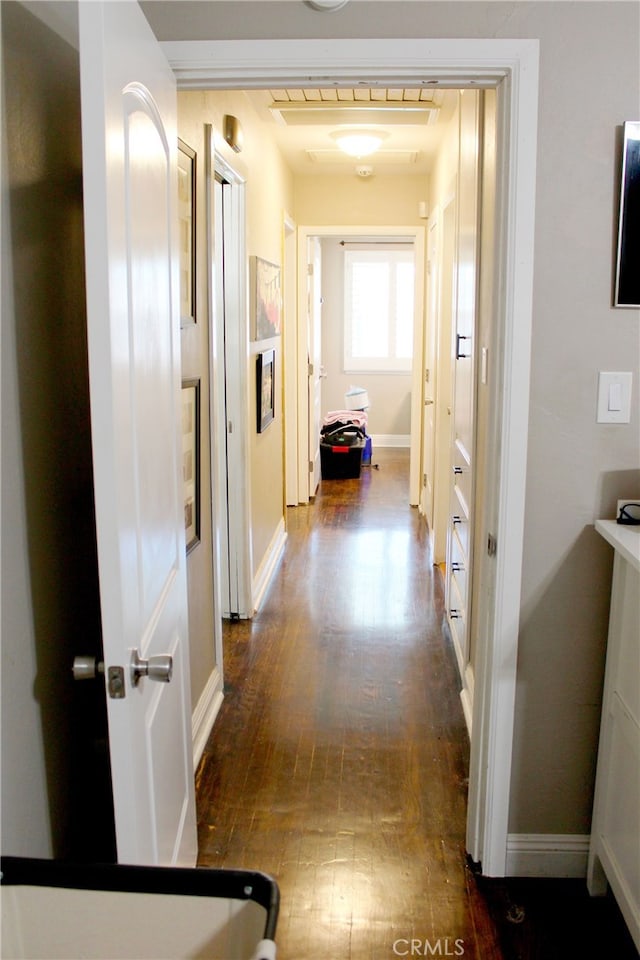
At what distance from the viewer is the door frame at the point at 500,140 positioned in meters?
1.79

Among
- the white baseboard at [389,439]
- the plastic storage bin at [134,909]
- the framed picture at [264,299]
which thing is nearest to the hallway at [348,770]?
the plastic storage bin at [134,909]

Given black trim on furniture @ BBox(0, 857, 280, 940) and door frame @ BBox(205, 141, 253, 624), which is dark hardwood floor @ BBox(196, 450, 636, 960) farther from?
black trim on furniture @ BBox(0, 857, 280, 940)

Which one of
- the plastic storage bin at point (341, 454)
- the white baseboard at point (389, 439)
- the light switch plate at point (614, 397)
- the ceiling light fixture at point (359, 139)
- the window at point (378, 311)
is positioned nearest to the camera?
the light switch plate at point (614, 397)

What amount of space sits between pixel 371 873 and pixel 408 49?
2.03 metres

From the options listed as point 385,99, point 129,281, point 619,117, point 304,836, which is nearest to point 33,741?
point 129,281

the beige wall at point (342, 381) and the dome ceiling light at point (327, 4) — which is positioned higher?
the dome ceiling light at point (327, 4)

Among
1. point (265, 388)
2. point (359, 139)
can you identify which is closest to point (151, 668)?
point (265, 388)

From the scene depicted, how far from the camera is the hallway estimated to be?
2016mm

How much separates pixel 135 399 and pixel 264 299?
3.05 metres

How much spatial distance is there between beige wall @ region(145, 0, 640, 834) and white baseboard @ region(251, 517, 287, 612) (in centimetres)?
215

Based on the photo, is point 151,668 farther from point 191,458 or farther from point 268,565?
point 268,565

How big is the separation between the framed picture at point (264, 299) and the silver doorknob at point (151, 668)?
2823 mm

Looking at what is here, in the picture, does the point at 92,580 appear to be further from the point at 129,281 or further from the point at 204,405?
the point at 204,405

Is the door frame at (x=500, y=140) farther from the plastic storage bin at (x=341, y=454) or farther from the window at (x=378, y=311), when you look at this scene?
the window at (x=378, y=311)
